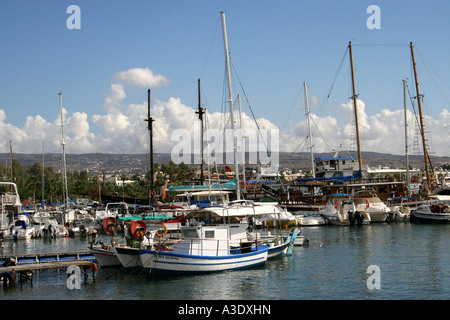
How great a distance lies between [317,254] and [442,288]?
1322cm

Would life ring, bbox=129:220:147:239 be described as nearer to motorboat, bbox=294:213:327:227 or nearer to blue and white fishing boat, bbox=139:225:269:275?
blue and white fishing boat, bbox=139:225:269:275

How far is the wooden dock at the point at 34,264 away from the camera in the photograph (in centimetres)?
2843

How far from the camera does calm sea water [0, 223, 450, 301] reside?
24516mm

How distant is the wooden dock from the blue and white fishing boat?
4480mm

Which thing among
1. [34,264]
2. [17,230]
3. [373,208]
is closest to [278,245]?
[34,264]

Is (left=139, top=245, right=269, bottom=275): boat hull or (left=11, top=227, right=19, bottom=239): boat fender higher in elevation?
(left=139, top=245, right=269, bottom=275): boat hull

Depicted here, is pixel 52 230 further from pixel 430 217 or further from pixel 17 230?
pixel 430 217

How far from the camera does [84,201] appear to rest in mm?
124312

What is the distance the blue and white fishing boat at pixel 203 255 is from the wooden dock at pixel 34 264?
4.48m

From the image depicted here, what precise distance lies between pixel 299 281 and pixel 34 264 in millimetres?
16177

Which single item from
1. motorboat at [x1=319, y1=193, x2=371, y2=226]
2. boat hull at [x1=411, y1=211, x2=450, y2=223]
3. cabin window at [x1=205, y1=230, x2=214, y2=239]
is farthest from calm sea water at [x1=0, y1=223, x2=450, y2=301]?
boat hull at [x1=411, y1=211, x2=450, y2=223]
